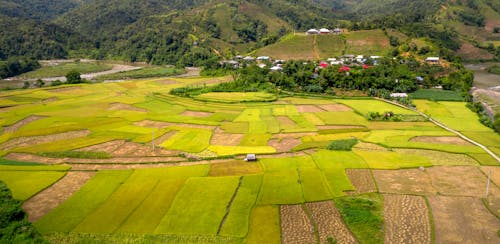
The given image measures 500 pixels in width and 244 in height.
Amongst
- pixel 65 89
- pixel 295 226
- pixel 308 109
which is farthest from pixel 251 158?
pixel 65 89

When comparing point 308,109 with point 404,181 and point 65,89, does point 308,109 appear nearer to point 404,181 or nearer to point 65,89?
point 404,181

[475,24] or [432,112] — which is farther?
[475,24]

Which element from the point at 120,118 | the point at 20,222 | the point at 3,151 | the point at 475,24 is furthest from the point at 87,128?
Answer: the point at 475,24

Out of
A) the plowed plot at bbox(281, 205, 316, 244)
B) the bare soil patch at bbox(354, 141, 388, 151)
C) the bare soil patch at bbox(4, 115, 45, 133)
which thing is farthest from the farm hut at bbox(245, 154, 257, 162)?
the bare soil patch at bbox(4, 115, 45, 133)

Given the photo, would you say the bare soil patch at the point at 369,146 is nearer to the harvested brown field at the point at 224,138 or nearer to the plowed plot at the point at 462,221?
the plowed plot at the point at 462,221

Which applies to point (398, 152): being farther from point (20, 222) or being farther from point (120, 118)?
point (120, 118)

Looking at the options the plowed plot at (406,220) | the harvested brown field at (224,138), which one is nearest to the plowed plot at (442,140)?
the plowed plot at (406,220)

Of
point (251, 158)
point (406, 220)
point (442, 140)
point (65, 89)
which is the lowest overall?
point (406, 220)
